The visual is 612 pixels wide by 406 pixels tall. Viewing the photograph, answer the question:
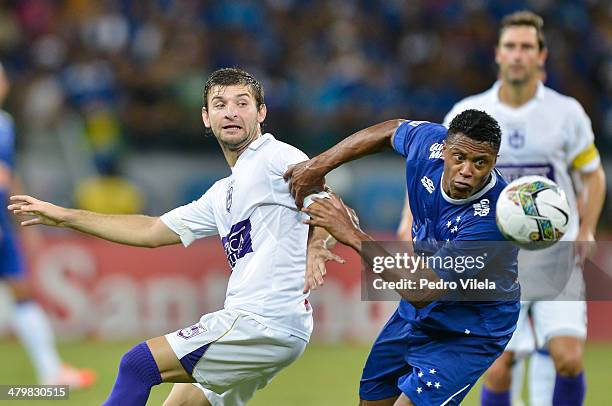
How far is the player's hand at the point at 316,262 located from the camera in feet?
16.1

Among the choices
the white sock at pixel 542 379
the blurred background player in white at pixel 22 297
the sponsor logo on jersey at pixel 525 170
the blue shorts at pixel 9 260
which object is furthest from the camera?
the blue shorts at pixel 9 260

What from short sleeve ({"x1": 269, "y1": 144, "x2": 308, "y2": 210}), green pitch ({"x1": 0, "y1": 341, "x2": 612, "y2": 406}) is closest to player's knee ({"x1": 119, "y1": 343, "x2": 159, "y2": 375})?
short sleeve ({"x1": 269, "y1": 144, "x2": 308, "y2": 210})

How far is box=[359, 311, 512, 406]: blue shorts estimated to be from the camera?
5.17 meters

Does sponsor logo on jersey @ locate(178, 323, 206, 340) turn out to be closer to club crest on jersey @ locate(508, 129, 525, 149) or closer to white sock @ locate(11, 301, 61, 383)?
club crest on jersey @ locate(508, 129, 525, 149)

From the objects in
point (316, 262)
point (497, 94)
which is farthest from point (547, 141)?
point (316, 262)

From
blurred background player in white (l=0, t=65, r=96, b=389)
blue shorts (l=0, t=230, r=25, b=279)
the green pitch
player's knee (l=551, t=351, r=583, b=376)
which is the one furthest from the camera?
blue shorts (l=0, t=230, r=25, b=279)

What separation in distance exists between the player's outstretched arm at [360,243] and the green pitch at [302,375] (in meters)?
3.24

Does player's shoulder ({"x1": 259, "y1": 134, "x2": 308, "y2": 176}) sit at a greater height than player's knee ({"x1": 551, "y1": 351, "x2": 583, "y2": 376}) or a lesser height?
greater

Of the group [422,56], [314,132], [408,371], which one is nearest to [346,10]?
[422,56]

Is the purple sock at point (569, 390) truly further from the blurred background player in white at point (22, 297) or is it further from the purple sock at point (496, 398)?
the blurred background player in white at point (22, 297)

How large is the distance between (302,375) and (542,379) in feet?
9.13

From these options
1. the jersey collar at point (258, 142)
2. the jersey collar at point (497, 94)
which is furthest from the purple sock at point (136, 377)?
the jersey collar at point (497, 94)

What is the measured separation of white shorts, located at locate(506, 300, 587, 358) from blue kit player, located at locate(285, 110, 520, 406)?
1.53m

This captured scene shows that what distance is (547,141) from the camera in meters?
7.01
